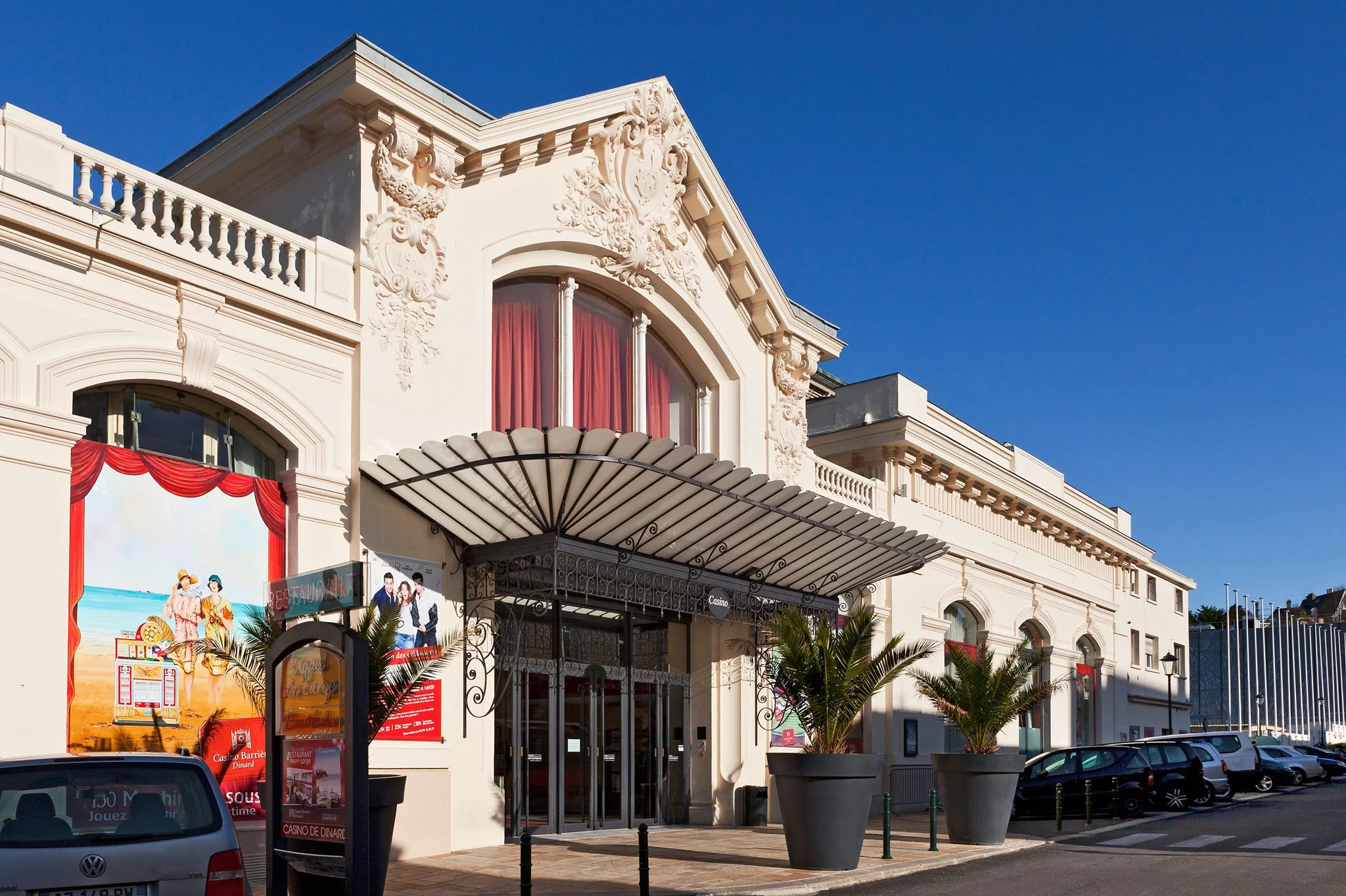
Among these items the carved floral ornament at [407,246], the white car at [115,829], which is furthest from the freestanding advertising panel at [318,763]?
the carved floral ornament at [407,246]

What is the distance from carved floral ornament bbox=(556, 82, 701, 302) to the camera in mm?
20375

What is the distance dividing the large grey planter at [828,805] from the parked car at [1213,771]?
46.9 ft

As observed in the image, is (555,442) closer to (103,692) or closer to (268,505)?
(268,505)

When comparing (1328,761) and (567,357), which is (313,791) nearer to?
(567,357)

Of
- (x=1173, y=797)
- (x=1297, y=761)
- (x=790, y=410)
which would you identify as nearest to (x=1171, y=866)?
(x=1173, y=797)

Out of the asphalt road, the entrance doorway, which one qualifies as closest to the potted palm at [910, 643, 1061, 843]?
the asphalt road

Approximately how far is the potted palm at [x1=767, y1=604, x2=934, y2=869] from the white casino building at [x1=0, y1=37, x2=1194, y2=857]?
2800 mm

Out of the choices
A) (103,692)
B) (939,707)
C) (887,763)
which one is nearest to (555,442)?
(103,692)

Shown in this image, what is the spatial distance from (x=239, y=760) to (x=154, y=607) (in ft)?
6.39

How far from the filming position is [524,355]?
65.0 feet

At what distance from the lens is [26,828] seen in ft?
24.1

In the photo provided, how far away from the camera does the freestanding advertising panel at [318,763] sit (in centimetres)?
918

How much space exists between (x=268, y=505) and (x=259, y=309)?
89.5 inches

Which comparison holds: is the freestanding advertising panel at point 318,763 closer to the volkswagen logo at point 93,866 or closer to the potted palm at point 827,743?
the volkswagen logo at point 93,866
